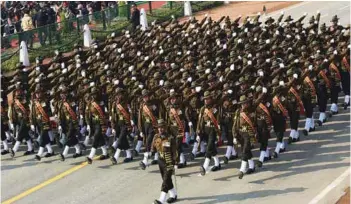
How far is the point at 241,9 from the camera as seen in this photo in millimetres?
39812

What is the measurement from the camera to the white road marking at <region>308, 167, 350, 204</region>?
12.9 m

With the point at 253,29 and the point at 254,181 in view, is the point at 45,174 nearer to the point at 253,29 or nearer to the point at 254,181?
the point at 254,181

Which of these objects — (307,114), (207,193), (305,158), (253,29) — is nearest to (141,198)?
(207,193)

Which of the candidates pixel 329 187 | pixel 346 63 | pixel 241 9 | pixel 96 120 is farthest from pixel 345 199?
pixel 241 9

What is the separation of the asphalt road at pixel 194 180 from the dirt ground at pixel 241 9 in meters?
21.2

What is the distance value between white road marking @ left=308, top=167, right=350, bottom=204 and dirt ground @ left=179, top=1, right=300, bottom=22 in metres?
23.7

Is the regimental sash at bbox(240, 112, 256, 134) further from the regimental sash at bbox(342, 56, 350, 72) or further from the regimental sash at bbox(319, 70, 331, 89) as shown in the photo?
the regimental sash at bbox(342, 56, 350, 72)

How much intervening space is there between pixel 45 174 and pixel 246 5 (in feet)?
89.5

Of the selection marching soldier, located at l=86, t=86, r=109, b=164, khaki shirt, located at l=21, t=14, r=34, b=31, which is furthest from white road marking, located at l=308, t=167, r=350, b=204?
khaki shirt, located at l=21, t=14, r=34, b=31

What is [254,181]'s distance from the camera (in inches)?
580

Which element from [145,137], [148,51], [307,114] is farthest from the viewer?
[148,51]

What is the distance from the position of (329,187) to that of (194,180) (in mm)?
3181

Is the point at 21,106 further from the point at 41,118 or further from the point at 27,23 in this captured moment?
the point at 27,23

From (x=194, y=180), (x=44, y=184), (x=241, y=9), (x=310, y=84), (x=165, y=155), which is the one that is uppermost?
(x=241, y=9)
